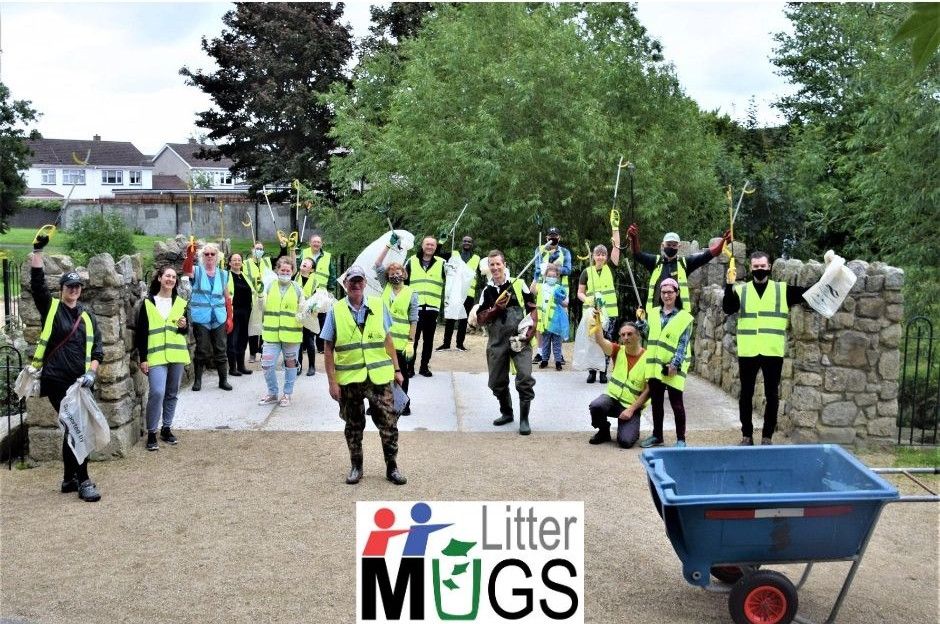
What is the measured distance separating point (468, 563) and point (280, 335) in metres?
5.47

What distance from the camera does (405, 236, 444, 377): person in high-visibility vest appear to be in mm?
12977

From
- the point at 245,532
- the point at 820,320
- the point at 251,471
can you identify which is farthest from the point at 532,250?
the point at 245,532

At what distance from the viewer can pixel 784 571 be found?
6.65 metres

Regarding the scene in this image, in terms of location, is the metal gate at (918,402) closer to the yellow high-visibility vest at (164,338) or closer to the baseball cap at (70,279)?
the yellow high-visibility vest at (164,338)

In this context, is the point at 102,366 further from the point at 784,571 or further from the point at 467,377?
the point at 784,571

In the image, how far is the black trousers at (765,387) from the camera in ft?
32.2

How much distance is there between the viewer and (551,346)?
14.2m

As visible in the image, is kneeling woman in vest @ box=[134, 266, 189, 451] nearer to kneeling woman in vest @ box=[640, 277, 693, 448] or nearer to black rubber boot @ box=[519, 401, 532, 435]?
black rubber boot @ box=[519, 401, 532, 435]

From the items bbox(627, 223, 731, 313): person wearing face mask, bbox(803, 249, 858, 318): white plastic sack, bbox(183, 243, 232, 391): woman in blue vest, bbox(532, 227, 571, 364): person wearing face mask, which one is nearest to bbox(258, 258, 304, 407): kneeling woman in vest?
bbox(183, 243, 232, 391): woman in blue vest

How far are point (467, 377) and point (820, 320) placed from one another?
5151mm

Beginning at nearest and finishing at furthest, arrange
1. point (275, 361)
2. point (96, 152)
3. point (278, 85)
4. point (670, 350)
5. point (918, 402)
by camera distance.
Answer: point (670, 350)
point (918, 402)
point (275, 361)
point (278, 85)
point (96, 152)

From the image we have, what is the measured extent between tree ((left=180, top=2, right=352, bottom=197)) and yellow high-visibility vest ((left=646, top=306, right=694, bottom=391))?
22.7 m

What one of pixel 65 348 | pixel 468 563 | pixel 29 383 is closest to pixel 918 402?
pixel 468 563

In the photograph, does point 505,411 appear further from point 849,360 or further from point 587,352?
point 849,360
